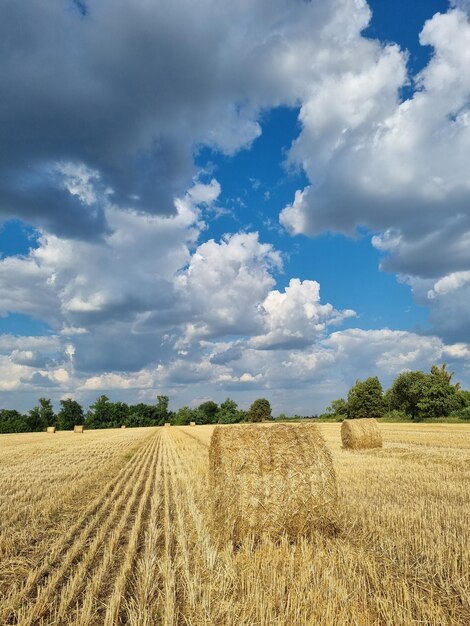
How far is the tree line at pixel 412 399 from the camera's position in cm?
5443

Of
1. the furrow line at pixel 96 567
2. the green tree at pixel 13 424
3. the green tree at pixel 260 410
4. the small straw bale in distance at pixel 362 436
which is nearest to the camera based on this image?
the furrow line at pixel 96 567

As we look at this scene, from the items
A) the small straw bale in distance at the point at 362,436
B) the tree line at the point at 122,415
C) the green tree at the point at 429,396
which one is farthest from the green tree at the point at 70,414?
the small straw bale in distance at the point at 362,436

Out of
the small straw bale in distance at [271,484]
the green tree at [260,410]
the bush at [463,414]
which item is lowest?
the small straw bale in distance at [271,484]

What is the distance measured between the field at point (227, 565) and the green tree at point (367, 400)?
66.5 metres

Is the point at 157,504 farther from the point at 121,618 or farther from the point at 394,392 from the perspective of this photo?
the point at 394,392

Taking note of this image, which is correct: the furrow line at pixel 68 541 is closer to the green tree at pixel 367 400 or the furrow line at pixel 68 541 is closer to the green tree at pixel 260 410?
the green tree at pixel 367 400

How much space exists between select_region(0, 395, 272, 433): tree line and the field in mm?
86077

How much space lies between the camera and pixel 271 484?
7.31 m

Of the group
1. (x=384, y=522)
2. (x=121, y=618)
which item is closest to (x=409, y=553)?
(x=384, y=522)

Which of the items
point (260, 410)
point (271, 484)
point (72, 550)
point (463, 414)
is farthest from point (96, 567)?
point (260, 410)

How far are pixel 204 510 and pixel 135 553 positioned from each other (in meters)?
2.67

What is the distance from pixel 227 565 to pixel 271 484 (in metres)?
A: 1.77

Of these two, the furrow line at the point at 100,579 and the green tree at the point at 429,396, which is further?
the green tree at the point at 429,396

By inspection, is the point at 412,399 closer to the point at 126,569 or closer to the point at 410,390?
the point at 410,390
